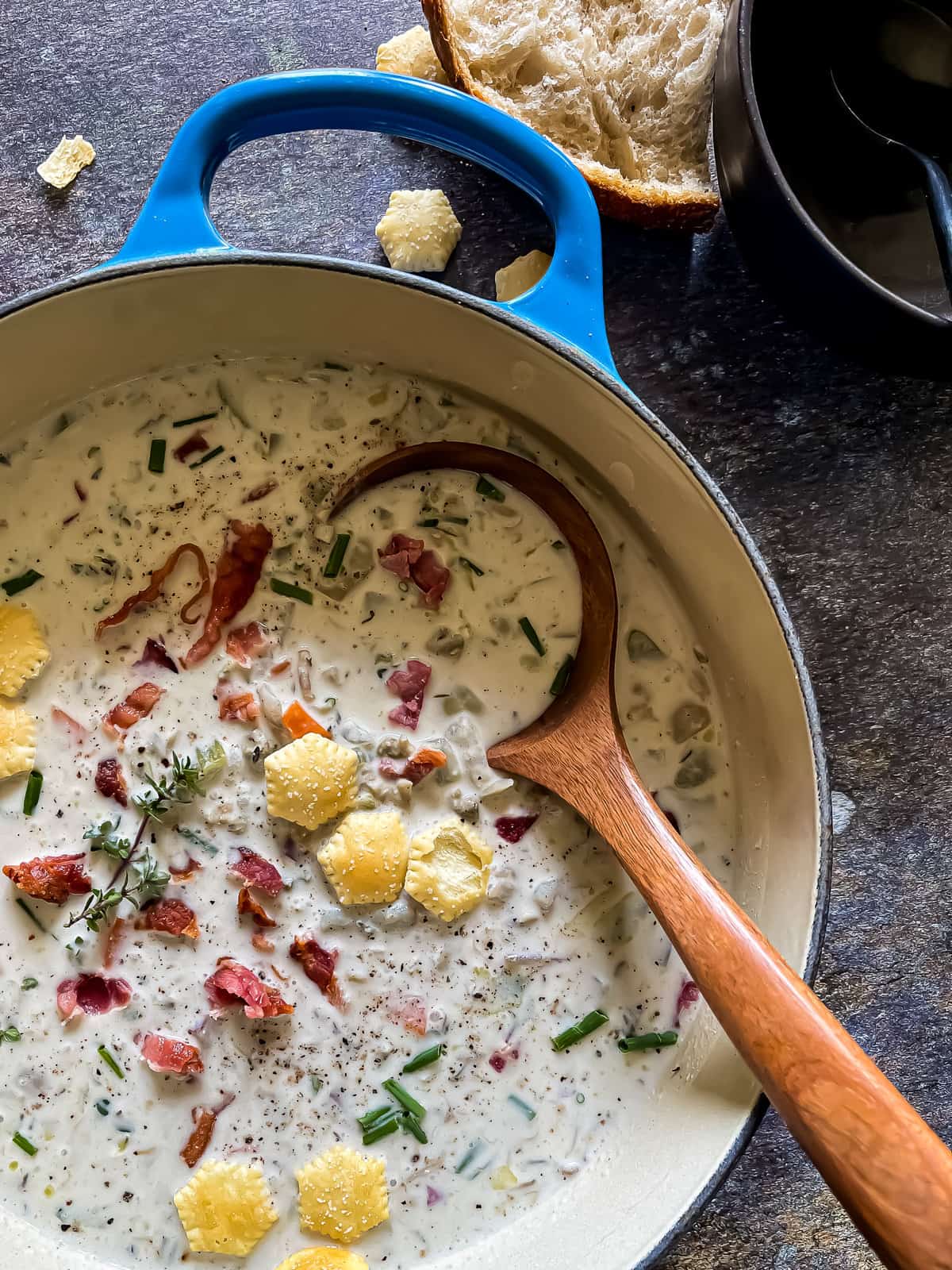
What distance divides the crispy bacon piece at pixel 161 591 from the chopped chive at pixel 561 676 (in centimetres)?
47

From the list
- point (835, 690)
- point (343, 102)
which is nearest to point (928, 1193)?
point (835, 690)

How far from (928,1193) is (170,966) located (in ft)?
2.87

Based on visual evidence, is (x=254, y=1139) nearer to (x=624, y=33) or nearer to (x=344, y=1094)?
(x=344, y=1094)

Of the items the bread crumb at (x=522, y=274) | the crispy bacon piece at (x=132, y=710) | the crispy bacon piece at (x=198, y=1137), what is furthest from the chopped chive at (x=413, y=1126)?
the bread crumb at (x=522, y=274)

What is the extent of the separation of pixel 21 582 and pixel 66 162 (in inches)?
22.8

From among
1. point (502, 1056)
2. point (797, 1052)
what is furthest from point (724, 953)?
point (502, 1056)

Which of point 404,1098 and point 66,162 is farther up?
point 66,162

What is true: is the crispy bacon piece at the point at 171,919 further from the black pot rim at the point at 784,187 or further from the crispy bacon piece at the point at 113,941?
the black pot rim at the point at 784,187

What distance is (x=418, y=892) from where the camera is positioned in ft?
4.01

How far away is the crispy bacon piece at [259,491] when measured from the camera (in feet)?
4.22

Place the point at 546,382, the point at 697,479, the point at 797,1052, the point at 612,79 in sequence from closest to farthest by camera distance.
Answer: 1. the point at 797,1052
2. the point at 697,479
3. the point at 546,382
4. the point at 612,79

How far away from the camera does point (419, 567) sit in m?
1.28

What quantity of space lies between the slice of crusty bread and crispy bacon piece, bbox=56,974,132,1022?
3.87 ft

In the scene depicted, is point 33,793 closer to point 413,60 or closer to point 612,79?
point 413,60
